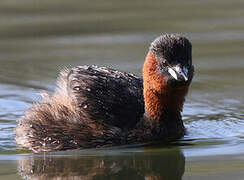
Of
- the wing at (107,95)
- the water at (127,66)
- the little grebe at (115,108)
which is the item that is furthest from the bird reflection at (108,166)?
the wing at (107,95)

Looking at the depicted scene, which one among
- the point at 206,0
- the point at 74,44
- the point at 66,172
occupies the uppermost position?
the point at 206,0

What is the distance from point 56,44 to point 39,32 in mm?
729

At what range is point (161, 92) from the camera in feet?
31.3

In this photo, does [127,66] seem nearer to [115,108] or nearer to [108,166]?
[115,108]

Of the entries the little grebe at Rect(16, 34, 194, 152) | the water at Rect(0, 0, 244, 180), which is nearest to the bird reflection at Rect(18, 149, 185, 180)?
the water at Rect(0, 0, 244, 180)

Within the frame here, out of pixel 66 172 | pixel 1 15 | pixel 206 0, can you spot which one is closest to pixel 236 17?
pixel 206 0

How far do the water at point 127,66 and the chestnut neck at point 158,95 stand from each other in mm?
348

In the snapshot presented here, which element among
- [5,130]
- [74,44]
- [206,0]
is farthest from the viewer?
[206,0]

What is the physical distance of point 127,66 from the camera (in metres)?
12.8

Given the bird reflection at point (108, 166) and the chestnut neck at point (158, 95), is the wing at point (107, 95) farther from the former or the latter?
the bird reflection at point (108, 166)

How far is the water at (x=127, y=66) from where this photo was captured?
884cm

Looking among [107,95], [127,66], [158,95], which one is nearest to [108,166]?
[107,95]

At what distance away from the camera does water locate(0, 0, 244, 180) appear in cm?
884

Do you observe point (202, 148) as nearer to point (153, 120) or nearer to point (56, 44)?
point (153, 120)
